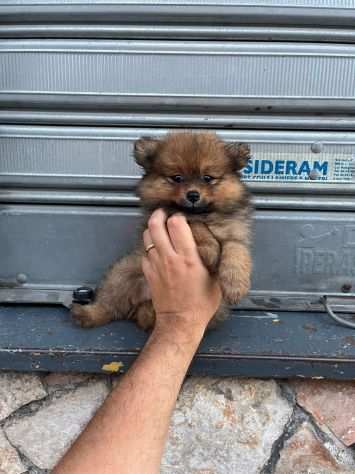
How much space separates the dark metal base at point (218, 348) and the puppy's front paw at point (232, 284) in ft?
1.12

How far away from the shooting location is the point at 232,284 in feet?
6.48

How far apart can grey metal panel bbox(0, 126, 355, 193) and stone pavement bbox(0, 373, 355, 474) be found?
1021 mm

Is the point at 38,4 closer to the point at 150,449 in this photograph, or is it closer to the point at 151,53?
the point at 151,53

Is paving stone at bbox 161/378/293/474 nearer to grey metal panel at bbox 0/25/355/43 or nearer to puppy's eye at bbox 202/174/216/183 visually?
puppy's eye at bbox 202/174/216/183

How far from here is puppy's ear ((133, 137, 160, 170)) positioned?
2.29 m

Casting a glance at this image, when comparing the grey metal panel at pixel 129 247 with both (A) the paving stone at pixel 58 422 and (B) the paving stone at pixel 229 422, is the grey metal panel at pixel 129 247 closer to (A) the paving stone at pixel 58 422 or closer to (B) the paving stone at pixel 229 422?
(B) the paving stone at pixel 229 422

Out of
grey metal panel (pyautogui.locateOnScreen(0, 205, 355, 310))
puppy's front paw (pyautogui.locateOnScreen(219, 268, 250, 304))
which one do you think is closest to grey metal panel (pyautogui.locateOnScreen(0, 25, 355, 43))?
grey metal panel (pyautogui.locateOnScreen(0, 205, 355, 310))

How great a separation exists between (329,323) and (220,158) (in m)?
1.02

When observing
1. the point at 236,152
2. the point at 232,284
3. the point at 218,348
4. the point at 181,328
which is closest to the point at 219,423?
the point at 218,348

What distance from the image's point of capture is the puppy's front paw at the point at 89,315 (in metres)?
2.42

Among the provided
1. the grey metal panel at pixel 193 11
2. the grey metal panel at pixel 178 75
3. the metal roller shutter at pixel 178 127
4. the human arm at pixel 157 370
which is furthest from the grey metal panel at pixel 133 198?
the grey metal panel at pixel 193 11

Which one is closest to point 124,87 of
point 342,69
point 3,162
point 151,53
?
point 151,53

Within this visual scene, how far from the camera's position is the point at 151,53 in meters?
2.51

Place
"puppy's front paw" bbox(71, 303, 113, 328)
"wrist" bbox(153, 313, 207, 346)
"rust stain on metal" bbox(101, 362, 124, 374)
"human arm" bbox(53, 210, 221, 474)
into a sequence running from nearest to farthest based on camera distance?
"human arm" bbox(53, 210, 221, 474)
"wrist" bbox(153, 313, 207, 346)
"rust stain on metal" bbox(101, 362, 124, 374)
"puppy's front paw" bbox(71, 303, 113, 328)
